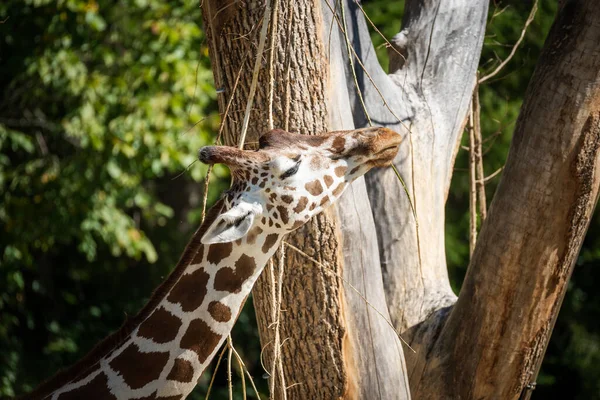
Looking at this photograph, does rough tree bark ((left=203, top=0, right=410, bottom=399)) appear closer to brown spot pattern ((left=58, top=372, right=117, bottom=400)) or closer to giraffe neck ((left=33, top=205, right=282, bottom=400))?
giraffe neck ((left=33, top=205, right=282, bottom=400))

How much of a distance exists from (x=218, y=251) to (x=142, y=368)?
1.33 ft

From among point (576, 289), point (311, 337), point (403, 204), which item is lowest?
point (576, 289)

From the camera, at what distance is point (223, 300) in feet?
6.51

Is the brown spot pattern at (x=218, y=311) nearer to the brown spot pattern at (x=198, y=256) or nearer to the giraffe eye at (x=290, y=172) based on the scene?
the brown spot pattern at (x=198, y=256)

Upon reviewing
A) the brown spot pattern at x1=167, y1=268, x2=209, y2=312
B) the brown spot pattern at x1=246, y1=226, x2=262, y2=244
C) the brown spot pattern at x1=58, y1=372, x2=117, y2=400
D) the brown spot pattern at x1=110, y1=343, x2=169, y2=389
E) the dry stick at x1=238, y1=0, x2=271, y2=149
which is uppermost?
the dry stick at x1=238, y1=0, x2=271, y2=149

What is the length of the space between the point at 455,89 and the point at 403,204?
54 centimetres

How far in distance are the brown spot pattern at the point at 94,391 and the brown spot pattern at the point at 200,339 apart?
244 millimetres

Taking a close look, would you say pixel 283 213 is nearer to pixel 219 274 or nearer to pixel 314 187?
pixel 314 187

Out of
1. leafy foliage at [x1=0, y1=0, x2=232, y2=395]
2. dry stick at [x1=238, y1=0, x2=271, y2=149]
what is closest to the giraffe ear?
dry stick at [x1=238, y1=0, x2=271, y2=149]

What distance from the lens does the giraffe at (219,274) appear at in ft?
6.40

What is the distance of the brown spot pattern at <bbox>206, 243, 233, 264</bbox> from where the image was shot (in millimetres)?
1979

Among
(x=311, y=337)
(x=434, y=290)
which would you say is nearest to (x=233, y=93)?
(x=311, y=337)

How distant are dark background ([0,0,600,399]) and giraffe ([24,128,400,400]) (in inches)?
97.2

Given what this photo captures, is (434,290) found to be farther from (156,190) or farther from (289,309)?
(156,190)
